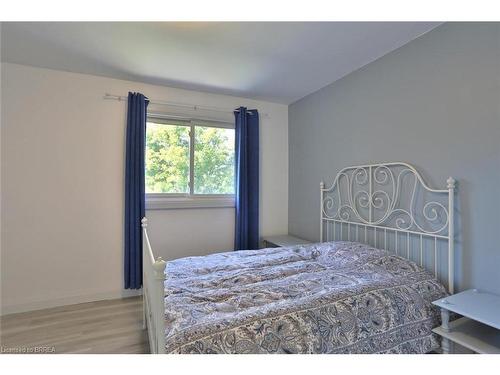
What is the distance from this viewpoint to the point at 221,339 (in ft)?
3.84

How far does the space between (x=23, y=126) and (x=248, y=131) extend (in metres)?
2.32

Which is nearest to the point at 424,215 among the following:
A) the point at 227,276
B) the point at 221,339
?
the point at 227,276

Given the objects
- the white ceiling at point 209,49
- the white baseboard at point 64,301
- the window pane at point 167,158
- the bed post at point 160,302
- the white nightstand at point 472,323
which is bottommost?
the white baseboard at point 64,301

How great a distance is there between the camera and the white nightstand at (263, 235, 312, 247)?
3.12 meters

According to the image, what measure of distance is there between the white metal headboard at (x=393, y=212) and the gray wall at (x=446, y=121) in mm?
76

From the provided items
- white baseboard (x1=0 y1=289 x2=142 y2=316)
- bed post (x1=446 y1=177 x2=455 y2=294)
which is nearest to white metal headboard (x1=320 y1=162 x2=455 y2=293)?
bed post (x1=446 y1=177 x2=455 y2=294)

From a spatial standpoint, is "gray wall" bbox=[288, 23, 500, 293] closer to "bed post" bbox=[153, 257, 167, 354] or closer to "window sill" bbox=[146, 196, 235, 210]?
"window sill" bbox=[146, 196, 235, 210]

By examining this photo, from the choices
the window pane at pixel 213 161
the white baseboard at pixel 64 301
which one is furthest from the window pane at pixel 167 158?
the white baseboard at pixel 64 301

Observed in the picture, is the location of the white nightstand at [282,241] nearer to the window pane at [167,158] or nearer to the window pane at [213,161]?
the window pane at [213,161]

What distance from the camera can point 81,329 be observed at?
222cm

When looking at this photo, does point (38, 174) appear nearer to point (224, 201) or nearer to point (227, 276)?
point (224, 201)

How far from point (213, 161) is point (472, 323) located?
2.79 meters

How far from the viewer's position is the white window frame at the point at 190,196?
3.06m

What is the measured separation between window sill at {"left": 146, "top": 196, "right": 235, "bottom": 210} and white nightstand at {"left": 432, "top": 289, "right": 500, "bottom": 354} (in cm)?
235
